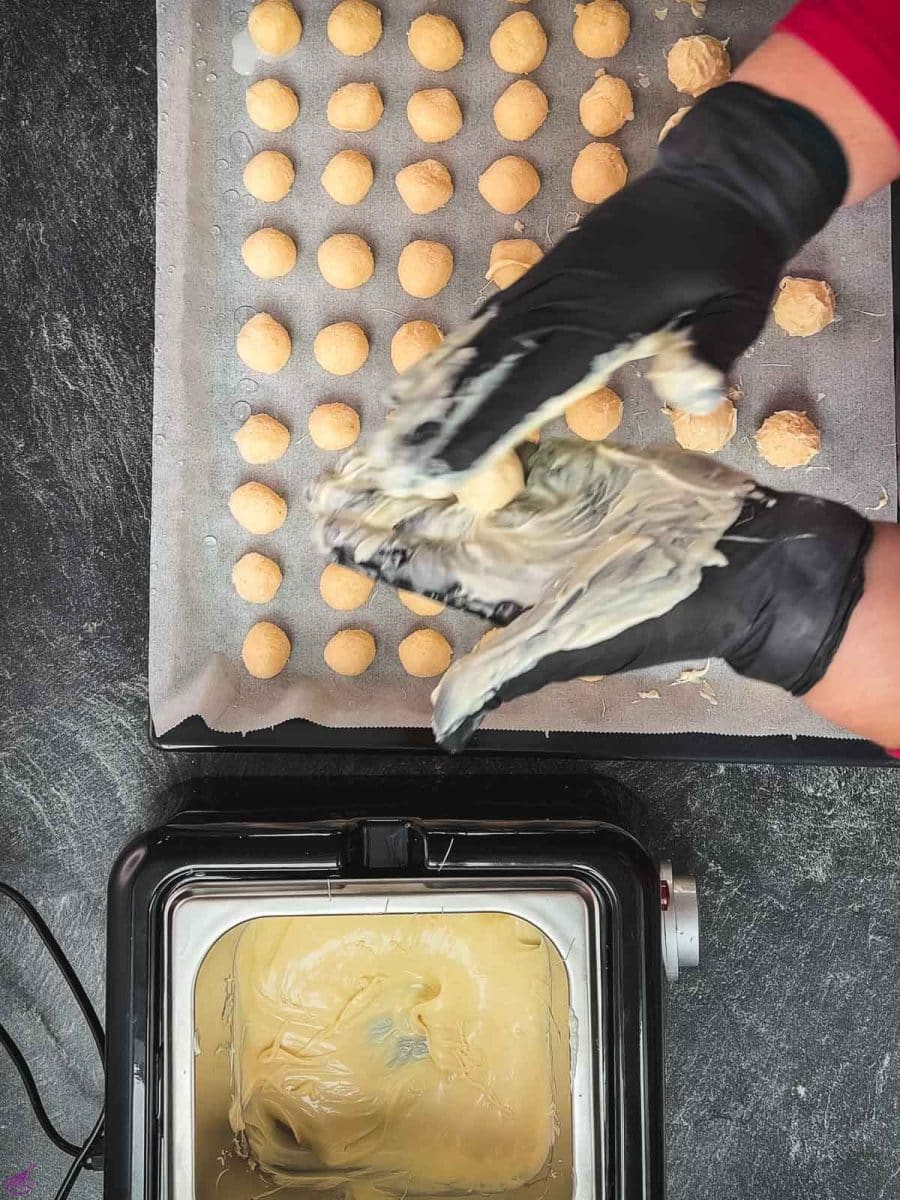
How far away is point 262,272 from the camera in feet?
3.74

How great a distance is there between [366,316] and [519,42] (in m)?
0.35

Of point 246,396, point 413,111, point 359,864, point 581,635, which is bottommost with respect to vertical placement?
point 359,864

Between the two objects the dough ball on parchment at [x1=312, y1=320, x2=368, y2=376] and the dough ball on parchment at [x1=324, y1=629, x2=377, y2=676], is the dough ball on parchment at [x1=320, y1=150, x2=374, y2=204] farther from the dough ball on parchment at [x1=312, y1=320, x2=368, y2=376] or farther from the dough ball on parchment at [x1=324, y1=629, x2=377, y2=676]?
the dough ball on parchment at [x1=324, y1=629, x2=377, y2=676]

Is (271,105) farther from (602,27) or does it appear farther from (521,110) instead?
(602,27)

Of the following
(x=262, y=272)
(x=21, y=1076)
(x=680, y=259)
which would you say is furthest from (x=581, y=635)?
(x=21, y=1076)

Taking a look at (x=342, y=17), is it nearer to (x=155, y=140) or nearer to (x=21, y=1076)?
(x=155, y=140)

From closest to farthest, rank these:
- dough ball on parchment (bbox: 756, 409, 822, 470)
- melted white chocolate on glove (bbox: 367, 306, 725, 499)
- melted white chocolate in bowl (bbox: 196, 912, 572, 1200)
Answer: melted white chocolate on glove (bbox: 367, 306, 725, 499), melted white chocolate in bowl (bbox: 196, 912, 572, 1200), dough ball on parchment (bbox: 756, 409, 822, 470)

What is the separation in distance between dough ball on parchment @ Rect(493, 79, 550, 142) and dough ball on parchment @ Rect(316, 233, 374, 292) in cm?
21

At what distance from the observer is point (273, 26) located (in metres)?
1.12

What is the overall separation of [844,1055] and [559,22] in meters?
1.26

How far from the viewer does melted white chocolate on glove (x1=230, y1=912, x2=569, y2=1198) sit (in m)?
1.00

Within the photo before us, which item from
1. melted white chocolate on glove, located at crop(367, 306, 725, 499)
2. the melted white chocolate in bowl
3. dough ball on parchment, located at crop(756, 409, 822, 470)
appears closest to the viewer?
melted white chocolate on glove, located at crop(367, 306, 725, 499)

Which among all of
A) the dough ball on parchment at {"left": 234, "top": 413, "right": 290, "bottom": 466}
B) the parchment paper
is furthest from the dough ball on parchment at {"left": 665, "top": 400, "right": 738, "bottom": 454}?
the dough ball on parchment at {"left": 234, "top": 413, "right": 290, "bottom": 466}

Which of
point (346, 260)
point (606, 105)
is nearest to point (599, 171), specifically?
Answer: point (606, 105)
